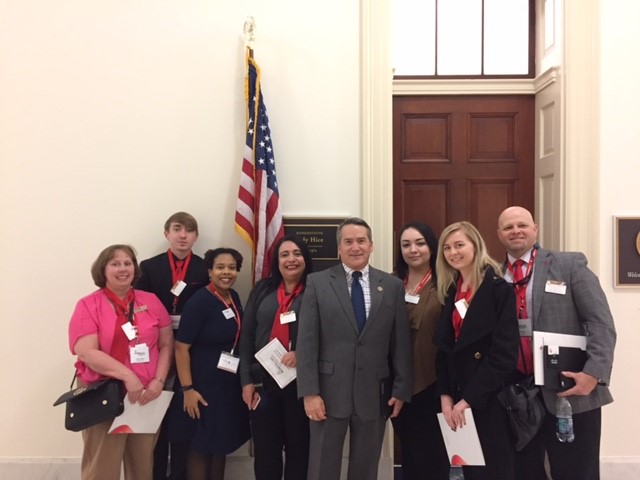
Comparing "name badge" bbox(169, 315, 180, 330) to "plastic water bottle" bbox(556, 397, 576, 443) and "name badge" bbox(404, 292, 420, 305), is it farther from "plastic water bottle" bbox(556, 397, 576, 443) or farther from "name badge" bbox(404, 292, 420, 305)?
"plastic water bottle" bbox(556, 397, 576, 443)

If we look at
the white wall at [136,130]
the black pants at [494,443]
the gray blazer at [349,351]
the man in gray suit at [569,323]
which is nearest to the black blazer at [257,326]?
the gray blazer at [349,351]

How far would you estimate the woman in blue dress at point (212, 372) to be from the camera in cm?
323

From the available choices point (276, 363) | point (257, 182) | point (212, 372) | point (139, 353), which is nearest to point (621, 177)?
point (257, 182)

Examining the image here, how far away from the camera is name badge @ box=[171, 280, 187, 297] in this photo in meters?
3.46

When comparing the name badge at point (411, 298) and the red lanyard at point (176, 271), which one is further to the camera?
the red lanyard at point (176, 271)

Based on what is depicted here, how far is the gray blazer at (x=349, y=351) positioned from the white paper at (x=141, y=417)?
860 millimetres

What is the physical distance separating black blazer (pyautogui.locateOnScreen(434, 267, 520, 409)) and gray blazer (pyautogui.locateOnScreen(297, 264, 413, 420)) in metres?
0.30

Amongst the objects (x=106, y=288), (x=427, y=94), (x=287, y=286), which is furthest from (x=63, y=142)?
(x=427, y=94)

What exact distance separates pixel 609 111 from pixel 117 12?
326 centimetres

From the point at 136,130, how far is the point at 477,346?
2.57 meters

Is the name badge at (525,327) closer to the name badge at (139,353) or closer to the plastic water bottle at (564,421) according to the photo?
the plastic water bottle at (564,421)

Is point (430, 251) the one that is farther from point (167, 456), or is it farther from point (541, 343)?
point (167, 456)

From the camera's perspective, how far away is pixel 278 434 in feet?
10.4

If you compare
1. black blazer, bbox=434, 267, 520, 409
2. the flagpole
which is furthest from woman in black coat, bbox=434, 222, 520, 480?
the flagpole
